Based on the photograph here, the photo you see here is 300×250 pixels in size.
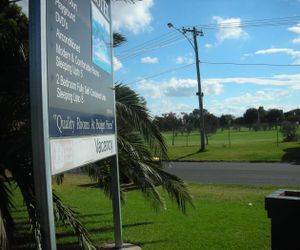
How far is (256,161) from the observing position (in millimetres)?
26359

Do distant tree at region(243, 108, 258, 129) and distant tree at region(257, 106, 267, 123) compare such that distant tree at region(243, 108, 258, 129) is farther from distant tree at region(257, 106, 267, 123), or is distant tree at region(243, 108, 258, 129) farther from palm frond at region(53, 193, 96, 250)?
palm frond at region(53, 193, 96, 250)

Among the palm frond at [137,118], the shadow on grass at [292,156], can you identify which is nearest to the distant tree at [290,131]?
the shadow on grass at [292,156]

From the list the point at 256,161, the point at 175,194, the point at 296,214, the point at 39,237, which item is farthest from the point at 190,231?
the point at 256,161

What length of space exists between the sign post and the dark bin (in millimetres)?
1983

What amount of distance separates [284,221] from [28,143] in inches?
108

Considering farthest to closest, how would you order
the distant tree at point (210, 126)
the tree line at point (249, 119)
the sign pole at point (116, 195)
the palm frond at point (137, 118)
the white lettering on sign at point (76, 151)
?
the tree line at point (249, 119) → the distant tree at point (210, 126) → the palm frond at point (137, 118) → the sign pole at point (116, 195) → the white lettering on sign at point (76, 151)

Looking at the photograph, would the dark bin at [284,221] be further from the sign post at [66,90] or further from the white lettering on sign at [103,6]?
the white lettering on sign at [103,6]

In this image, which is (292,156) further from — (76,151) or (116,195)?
(76,151)

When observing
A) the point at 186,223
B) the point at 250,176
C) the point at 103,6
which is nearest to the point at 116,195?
the point at 103,6

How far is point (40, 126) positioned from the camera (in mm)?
3359

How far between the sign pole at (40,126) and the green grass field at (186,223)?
3.96 meters

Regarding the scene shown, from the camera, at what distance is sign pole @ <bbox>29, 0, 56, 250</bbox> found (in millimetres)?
3328

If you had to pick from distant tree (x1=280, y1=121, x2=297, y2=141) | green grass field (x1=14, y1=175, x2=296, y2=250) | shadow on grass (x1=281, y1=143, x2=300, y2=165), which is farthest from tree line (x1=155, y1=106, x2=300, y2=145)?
green grass field (x1=14, y1=175, x2=296, y2=250)

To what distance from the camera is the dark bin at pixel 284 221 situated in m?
4.96
